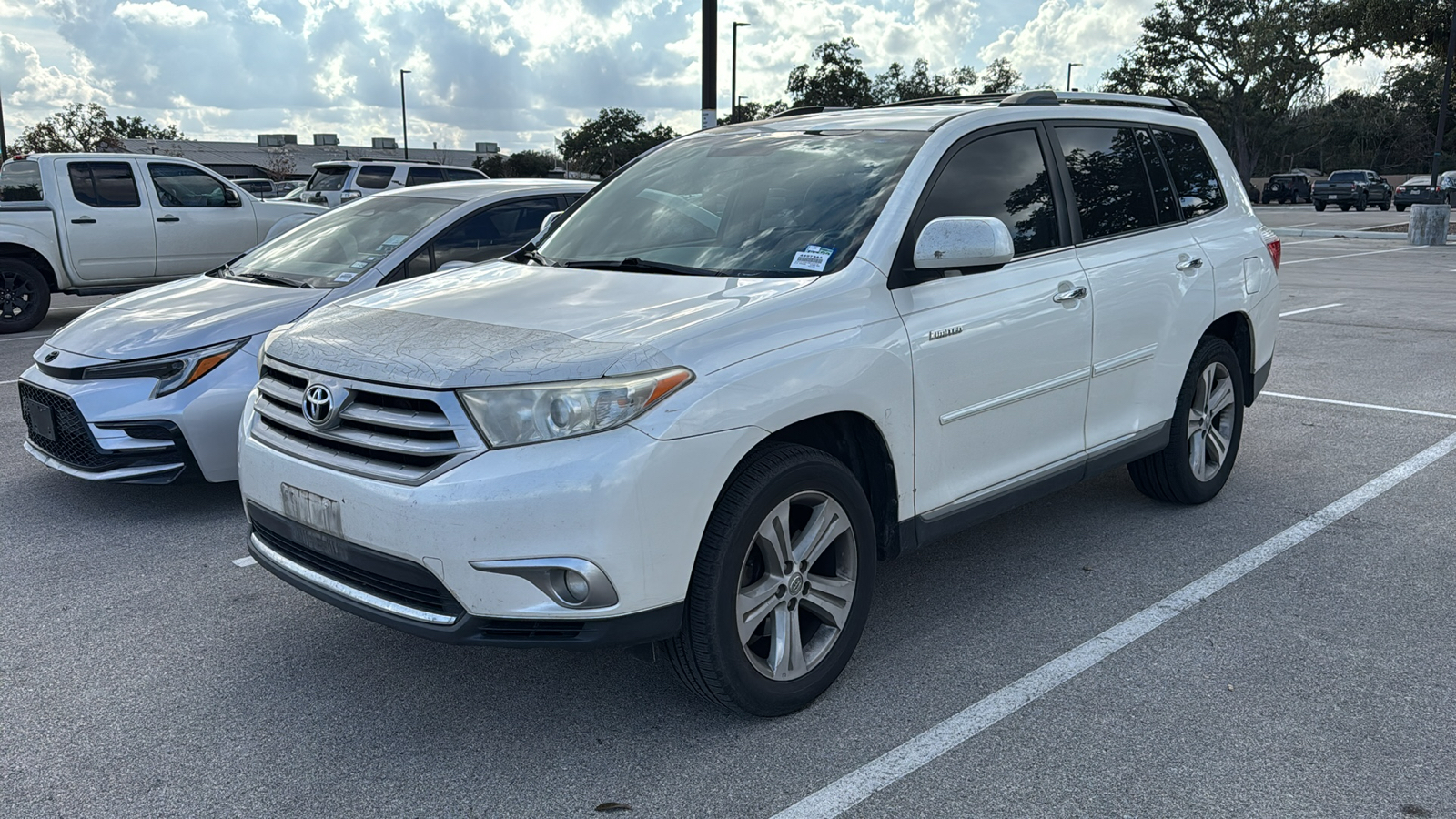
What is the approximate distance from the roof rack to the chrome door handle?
31.5 inches

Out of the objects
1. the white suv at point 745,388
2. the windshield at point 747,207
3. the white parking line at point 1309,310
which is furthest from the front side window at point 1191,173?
the white parking line at point 1309,310

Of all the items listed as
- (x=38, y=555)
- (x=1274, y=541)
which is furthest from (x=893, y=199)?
(x=38, y=555)

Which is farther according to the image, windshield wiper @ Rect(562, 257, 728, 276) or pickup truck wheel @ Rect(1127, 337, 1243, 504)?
pickup truck wheel @ Rect(1127, 337, 1243, 504)

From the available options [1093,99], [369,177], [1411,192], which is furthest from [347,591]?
[1411,192]

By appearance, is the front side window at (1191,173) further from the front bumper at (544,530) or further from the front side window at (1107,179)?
the front bumper at (544,530)

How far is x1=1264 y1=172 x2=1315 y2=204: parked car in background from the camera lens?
168ft

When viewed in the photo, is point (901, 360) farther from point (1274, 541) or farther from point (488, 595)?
point (1274, 541)

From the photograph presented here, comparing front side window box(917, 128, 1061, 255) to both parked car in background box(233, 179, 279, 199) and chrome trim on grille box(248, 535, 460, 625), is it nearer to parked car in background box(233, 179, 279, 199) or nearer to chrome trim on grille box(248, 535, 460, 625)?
chrome trim on grille box(248, 535, 460, 625)

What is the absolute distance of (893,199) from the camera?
370 centimetres

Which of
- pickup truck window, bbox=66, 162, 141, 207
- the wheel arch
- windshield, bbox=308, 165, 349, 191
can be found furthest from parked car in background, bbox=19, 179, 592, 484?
windshield, bbox=308, 165, 349, 191

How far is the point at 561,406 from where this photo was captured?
2.85m

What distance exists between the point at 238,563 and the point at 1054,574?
11.0 feet

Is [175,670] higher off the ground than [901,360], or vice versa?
[901,360]

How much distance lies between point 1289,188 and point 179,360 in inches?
2185
